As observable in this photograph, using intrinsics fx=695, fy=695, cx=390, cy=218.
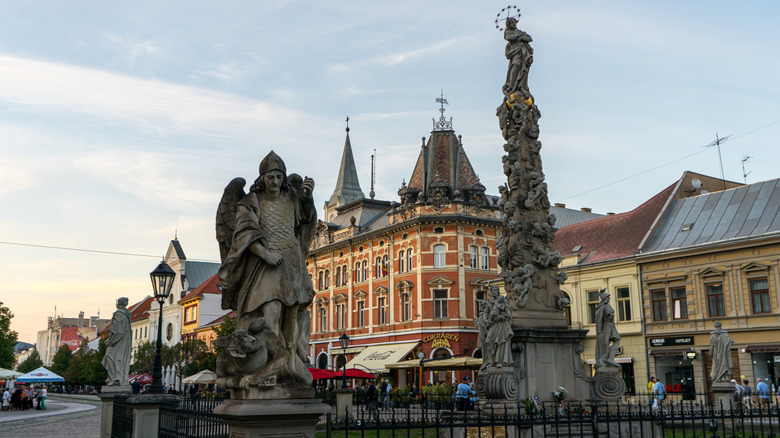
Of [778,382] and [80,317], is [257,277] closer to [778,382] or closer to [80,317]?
[778,382]

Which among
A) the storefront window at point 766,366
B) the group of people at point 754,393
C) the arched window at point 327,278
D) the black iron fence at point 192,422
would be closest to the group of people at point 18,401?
the arched window at point 327,278

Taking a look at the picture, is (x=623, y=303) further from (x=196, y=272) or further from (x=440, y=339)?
(x=196, y=272)

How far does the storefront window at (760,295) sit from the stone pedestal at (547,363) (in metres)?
20.6

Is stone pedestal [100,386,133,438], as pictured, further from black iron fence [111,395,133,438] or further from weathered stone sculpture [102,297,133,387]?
black iron fence [111,395,133,438]

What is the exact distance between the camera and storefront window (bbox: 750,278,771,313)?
2994 centimetres

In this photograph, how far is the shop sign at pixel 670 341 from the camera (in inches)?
1273

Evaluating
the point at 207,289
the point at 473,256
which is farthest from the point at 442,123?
the point at 207,289

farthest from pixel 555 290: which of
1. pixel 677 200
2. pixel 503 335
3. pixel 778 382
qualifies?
pixel 677 200

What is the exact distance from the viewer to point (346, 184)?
70.0m

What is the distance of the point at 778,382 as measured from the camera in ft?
94.7

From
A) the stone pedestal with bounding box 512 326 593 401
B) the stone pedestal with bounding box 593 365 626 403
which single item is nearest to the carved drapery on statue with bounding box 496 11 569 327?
the stone pedestal with bounding box 512 326 593 401

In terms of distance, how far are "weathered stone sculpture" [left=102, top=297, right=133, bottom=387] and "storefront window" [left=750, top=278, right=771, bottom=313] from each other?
26387 mm

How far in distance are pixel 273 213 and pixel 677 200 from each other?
3501cm

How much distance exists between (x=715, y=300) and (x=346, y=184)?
142 ft
